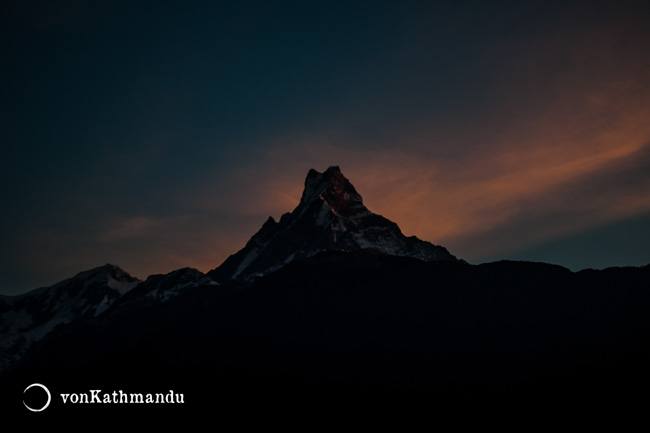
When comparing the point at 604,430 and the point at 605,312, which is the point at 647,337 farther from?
the point at 604,430

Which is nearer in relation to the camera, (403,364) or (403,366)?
(403,366)

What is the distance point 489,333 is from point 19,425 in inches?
5796

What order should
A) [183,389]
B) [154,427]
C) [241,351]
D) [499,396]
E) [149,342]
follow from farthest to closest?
[149,342] → [241,351] → [183,389] → [499,396] → [154,427]

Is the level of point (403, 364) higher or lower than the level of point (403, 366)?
higher

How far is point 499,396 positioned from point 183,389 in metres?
87.5

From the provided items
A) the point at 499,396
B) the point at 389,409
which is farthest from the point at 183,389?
the point at 499,396

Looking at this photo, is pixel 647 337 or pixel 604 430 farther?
pixel 647 337

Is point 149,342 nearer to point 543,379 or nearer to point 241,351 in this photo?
point 241,351

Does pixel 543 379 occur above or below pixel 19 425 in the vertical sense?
below

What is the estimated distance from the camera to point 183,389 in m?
149

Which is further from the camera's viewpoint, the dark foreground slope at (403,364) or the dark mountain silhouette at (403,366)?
the dark foreground slope at (403,364)

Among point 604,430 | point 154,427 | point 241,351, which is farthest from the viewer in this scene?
point 241,351

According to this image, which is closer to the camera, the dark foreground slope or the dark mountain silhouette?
the dark mountain silhouette

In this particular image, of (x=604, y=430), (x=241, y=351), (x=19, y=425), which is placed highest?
(x=241, y=351)
